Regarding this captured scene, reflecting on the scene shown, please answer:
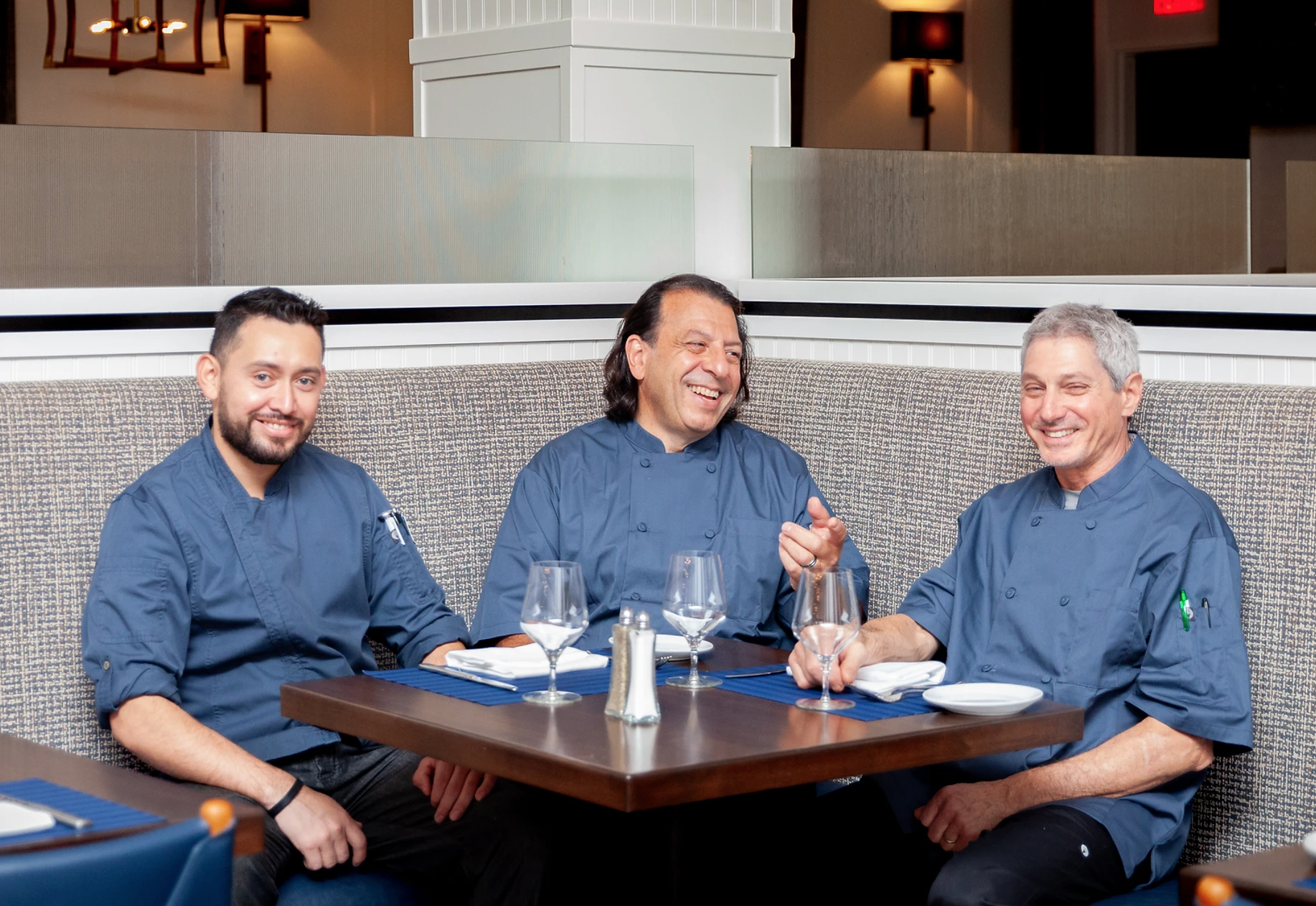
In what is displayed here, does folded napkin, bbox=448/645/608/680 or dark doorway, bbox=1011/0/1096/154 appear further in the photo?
dark doorway, bbox=1011/0/1096/154

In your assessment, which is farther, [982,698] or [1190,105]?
[1190,105]

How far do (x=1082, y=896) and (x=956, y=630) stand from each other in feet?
1.62

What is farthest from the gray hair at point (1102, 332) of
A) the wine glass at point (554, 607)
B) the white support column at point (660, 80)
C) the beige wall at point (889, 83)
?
the beige wall at point (889, 83)

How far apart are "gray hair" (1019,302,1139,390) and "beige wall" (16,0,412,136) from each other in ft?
18.0

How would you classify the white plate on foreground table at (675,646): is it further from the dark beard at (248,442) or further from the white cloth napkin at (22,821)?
the white cloth napkin at (22,821)

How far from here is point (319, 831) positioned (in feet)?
7.70

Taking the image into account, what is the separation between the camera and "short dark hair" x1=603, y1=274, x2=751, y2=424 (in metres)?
3.01

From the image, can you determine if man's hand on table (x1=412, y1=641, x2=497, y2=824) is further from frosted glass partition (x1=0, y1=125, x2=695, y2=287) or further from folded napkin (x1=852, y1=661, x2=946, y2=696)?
frosted glass partition (x1=0, y1=125, x2=695, y2=287)

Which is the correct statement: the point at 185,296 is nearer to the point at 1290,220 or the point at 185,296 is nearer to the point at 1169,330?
the point at 1169,330

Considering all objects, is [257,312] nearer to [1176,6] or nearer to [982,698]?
[982,698]

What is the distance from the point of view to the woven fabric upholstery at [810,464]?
7.94 feet

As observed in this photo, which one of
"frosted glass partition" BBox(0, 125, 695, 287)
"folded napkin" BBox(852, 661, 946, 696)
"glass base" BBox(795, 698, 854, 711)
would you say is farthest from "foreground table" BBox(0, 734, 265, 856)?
"frosted glass partition" BBox(0, 125, 695, 287)

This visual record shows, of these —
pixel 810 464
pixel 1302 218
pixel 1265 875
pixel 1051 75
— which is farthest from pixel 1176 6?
pixel 1265 875

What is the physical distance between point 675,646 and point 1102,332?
0.78 m
